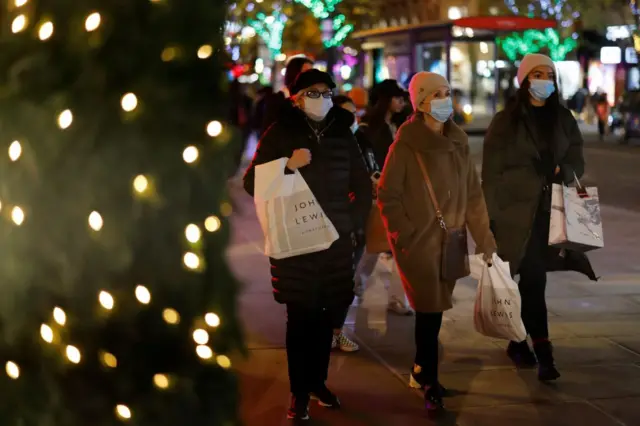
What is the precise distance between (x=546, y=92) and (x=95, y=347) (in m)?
4.00

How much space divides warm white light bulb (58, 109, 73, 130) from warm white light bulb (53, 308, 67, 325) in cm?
49

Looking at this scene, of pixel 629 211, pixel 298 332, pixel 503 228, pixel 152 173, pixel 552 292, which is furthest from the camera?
pixel 629 211

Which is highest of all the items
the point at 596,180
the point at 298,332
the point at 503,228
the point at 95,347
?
the point at 95,347

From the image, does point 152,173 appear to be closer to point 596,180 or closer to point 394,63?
point 596,180

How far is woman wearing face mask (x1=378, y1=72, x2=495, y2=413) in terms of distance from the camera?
509 cm

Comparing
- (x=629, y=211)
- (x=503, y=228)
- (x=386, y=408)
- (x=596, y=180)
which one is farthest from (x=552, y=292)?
(x=596, y=180)

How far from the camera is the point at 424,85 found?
5277mm

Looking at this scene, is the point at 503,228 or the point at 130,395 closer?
the point at 130,395

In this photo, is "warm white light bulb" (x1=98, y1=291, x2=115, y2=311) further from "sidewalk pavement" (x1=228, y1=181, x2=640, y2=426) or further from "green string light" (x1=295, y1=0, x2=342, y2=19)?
"green string light" (x1=295, y1=0, x2=342, y2=19)

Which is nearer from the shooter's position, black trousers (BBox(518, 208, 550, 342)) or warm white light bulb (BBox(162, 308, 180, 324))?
warm white light bulb (BBox(162, 308, 180, 324))

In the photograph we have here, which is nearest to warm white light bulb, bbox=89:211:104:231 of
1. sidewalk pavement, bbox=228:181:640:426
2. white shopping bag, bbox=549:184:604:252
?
Result: sidewalk pavement, bbox=228:181:640:426

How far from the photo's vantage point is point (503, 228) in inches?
225

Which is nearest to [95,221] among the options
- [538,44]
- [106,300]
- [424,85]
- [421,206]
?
[106,300]

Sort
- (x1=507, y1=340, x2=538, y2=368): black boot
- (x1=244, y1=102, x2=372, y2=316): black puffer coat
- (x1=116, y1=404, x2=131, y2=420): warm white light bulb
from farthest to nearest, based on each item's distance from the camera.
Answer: (x1=507, y1=340, x2=538, y2=368): black boot
(x1=244, y1=102, x2=372, y2=316): black puffer coat
(x1=116, y1=404, x2=131, y2=420): warm white light bulb
